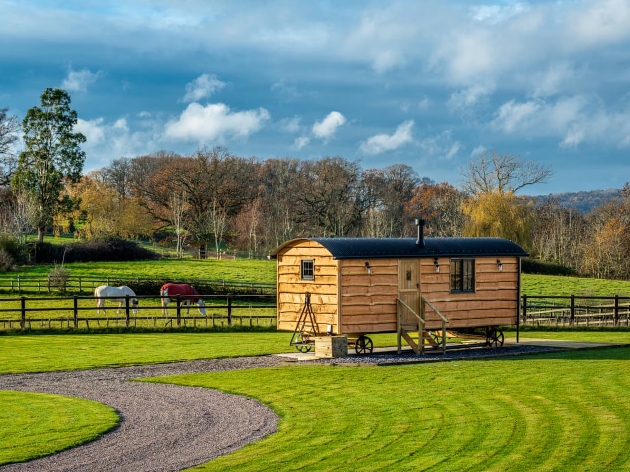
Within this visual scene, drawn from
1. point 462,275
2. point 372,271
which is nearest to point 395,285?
point 372,271

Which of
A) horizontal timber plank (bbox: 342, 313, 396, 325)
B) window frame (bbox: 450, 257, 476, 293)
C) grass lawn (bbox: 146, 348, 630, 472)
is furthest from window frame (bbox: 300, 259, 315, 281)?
Answer: window frame (bbox: 450, 257, 476, 293)

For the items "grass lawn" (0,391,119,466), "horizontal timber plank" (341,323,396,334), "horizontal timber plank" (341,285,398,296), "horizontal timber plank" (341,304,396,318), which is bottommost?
"grass lawn" (0,391,119,466)

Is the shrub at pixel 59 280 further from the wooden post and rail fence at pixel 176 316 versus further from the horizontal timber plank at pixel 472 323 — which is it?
the horizontal timber plank at pixel 472 323

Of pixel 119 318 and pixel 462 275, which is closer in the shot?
pixel 462 275

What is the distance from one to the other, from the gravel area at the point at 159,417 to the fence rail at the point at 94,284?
76.9ft

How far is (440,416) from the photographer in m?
14.4

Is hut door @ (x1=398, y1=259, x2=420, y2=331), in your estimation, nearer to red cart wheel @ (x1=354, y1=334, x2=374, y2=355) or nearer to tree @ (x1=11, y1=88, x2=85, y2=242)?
red cart wheel @ (x1=354, y1=334, x2=374, y2=355)

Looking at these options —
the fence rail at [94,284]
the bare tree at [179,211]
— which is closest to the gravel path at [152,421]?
the fence rail at [94,284]

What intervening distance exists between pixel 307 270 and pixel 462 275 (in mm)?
4940

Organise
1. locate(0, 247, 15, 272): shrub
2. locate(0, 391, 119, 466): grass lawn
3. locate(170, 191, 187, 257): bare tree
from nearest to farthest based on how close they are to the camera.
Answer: locate(0, 391, 119, 466): grass lawn < locate(0, 247, 15, 272): shrub < locate(170, 191, 187, 257): bare tree

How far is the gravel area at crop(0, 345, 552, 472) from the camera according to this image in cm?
1170

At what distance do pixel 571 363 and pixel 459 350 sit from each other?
4356 millimetres

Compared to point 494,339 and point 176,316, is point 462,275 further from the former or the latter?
point 176,316

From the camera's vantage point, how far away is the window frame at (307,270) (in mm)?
24156
